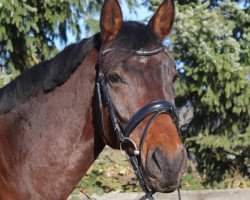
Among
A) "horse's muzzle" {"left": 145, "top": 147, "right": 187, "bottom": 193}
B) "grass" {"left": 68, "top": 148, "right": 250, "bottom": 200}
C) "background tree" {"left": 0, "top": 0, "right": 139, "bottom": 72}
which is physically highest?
"horse's muzzle" {"left": 145, "top": 147, "right": 187, "bottom": 193}

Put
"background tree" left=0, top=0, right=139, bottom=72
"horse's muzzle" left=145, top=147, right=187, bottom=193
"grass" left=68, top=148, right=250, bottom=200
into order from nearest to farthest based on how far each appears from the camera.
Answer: "horse's muzzle" left=145, top=147, right=187, bottom=193 < "background tree" left=0, top=0, right=139, bottom=72 < "grass" left=68, top=148, right=250, bottom=200

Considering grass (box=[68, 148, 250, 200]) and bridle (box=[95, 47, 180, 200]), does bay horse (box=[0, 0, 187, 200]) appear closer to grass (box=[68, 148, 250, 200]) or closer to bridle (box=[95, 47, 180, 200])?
bridle (box=[95, 47, 180, 200])

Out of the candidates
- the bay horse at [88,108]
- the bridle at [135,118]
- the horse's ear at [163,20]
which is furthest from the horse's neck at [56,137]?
the horse's ear at [163,20]

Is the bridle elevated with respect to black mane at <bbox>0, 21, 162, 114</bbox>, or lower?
lower

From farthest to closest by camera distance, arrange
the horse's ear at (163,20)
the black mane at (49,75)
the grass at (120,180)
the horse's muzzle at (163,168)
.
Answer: the grass at (120,180)
the horse's ear at (163,20)
the black mane at (49,75)
the horse's muzzle at (163,168)

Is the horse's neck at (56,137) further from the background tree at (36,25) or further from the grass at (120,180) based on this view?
the grass at (120,180)

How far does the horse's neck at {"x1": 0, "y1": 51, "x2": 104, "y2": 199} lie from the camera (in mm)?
2566

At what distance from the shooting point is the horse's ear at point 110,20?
2576 millimetres

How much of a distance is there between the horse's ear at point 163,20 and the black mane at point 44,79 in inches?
14.4

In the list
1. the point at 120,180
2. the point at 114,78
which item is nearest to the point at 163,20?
the point at 114,78

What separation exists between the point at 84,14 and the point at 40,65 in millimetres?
3697

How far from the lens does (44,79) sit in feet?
8.68

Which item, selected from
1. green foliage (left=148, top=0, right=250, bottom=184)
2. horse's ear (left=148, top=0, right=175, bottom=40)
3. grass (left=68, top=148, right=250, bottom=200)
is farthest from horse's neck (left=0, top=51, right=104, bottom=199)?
grass (left=68, top=148, right=250, bottom=200)

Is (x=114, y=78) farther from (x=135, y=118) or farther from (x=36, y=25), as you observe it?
(x=36, y=25)
